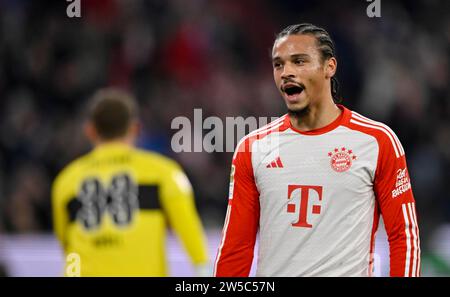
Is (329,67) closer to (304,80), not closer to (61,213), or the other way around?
(304,80)

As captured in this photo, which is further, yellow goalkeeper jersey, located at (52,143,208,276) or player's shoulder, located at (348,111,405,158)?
yellow goalkeeper jersey, located at (52,143,208,276)

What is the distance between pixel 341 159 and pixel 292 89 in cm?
31

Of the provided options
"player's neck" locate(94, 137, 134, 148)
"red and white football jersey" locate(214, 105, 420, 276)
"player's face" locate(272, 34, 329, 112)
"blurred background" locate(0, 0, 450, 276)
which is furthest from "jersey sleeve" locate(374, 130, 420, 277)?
"blurred background" locate(0, 0, 450, 276)

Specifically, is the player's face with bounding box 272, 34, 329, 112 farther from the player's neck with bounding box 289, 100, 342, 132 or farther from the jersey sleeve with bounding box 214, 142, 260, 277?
the jersey sleeve with bounding box 214, 142, 260, 277

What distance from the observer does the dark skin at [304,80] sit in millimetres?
3498

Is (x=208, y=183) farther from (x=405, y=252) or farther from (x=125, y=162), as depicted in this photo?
(x=405, y=252)

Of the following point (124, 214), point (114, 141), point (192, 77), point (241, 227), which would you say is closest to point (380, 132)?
point (241, 227)

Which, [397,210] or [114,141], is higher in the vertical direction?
[114,141]

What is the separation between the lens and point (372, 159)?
137 inches

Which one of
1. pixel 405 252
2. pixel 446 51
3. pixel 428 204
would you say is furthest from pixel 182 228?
pixel 446 51

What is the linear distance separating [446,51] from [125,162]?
563 centimetres

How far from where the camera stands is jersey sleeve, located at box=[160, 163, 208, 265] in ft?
15.6

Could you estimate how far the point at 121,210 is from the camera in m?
4.84

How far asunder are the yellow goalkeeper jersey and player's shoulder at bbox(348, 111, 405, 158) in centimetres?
141
